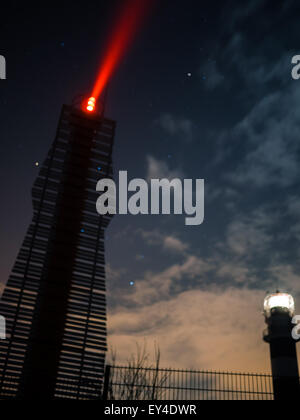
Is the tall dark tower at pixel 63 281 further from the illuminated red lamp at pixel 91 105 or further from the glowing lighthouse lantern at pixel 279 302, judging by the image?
the glowing lighthouse lantern at pixel 279 302

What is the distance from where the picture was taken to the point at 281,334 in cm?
2386

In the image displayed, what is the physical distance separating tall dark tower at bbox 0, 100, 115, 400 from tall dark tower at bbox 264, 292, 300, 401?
1159cm

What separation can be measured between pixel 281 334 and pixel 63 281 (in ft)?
47.8

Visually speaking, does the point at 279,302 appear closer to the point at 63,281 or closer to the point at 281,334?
the point at 281,334

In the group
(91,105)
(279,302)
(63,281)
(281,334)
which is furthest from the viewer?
(279,302)

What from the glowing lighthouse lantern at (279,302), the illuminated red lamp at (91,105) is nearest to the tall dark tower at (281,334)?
the glowing lighthouse lantern at (279,302)

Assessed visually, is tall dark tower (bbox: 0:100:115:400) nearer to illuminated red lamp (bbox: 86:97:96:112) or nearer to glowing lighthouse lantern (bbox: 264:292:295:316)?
illuminated red lamp (bbox: 86:97:96:112)

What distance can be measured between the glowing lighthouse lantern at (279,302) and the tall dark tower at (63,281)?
487 inches

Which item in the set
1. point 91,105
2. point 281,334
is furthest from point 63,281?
point 281,334
